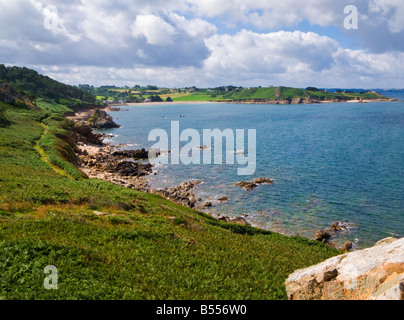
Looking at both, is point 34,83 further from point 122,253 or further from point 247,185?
point 122,253

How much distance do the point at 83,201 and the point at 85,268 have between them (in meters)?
14.7

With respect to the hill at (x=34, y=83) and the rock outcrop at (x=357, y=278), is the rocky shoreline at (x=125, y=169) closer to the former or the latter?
the rock outcrop at (x=357, y=278)

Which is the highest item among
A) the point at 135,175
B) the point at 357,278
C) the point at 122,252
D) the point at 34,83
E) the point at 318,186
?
the point at 34,83

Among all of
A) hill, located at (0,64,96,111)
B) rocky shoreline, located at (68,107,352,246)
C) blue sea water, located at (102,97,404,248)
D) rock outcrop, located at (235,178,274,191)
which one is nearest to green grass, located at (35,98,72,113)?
hill, located at (0,64,96,111)

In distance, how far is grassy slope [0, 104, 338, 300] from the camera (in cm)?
1422

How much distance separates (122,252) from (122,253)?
163 millimetres

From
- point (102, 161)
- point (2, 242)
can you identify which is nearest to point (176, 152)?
point (102, 161)

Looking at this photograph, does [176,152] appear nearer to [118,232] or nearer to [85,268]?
[118,232]

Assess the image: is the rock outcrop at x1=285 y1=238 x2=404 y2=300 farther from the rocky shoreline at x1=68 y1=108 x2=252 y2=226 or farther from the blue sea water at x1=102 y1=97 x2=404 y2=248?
the rocky shoreline at x1=68 y1=108 x2=252 y2=226

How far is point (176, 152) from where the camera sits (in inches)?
3558

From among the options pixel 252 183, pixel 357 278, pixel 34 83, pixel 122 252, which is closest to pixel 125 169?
pixel 252 183

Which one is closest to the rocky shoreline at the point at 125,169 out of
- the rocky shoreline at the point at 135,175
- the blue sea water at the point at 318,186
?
the rocky shoreline at the point at 135,175

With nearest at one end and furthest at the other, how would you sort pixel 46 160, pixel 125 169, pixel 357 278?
1. pixel 357 278
2. pixel 46 160
3. pixel 125 169

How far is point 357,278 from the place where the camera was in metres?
13.4
